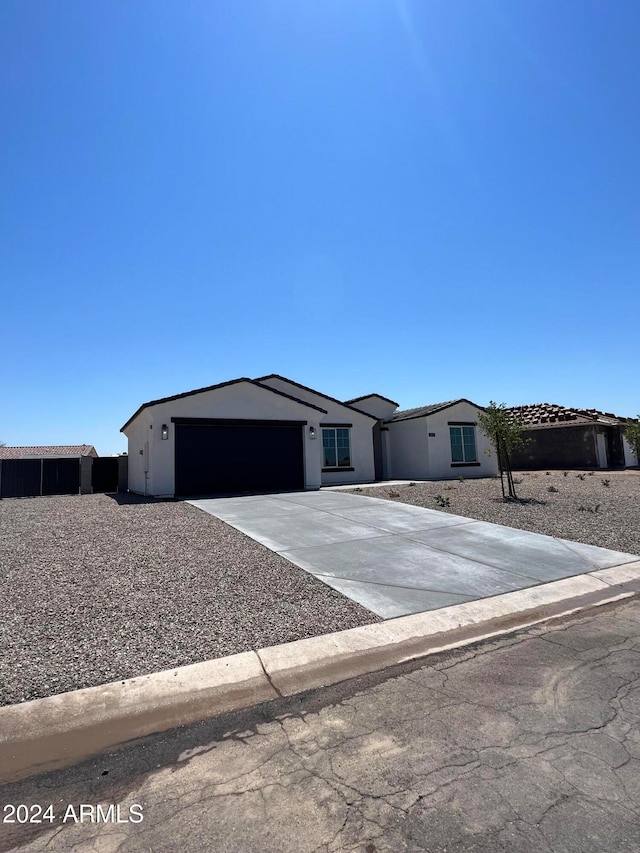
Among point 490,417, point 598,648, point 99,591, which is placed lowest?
point 598,648

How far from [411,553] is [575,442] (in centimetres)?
2359

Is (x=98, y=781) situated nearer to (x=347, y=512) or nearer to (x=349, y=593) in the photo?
(x=349, y=593)

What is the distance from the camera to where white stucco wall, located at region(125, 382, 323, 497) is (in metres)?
15.2

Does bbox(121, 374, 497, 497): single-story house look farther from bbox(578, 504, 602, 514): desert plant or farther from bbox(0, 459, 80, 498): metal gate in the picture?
bbox(578, 504, 602, 514): desert plant

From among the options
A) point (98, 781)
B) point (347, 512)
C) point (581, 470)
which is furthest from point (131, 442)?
point (581, 470)

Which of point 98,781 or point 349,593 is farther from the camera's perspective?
point 349,593

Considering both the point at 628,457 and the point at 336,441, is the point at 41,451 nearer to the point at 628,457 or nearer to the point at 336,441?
the point at 336,441

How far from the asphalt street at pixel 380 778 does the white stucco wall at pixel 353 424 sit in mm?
17100

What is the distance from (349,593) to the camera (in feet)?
18.2

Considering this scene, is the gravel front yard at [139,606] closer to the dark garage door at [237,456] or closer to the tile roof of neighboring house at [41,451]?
the dark garage door at [237,456]

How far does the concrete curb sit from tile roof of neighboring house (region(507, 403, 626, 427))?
22678 millimetres

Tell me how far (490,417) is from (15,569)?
1274 cm

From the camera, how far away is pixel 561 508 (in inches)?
455

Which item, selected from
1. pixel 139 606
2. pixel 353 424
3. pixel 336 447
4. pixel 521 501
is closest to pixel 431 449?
pixel 353 424
